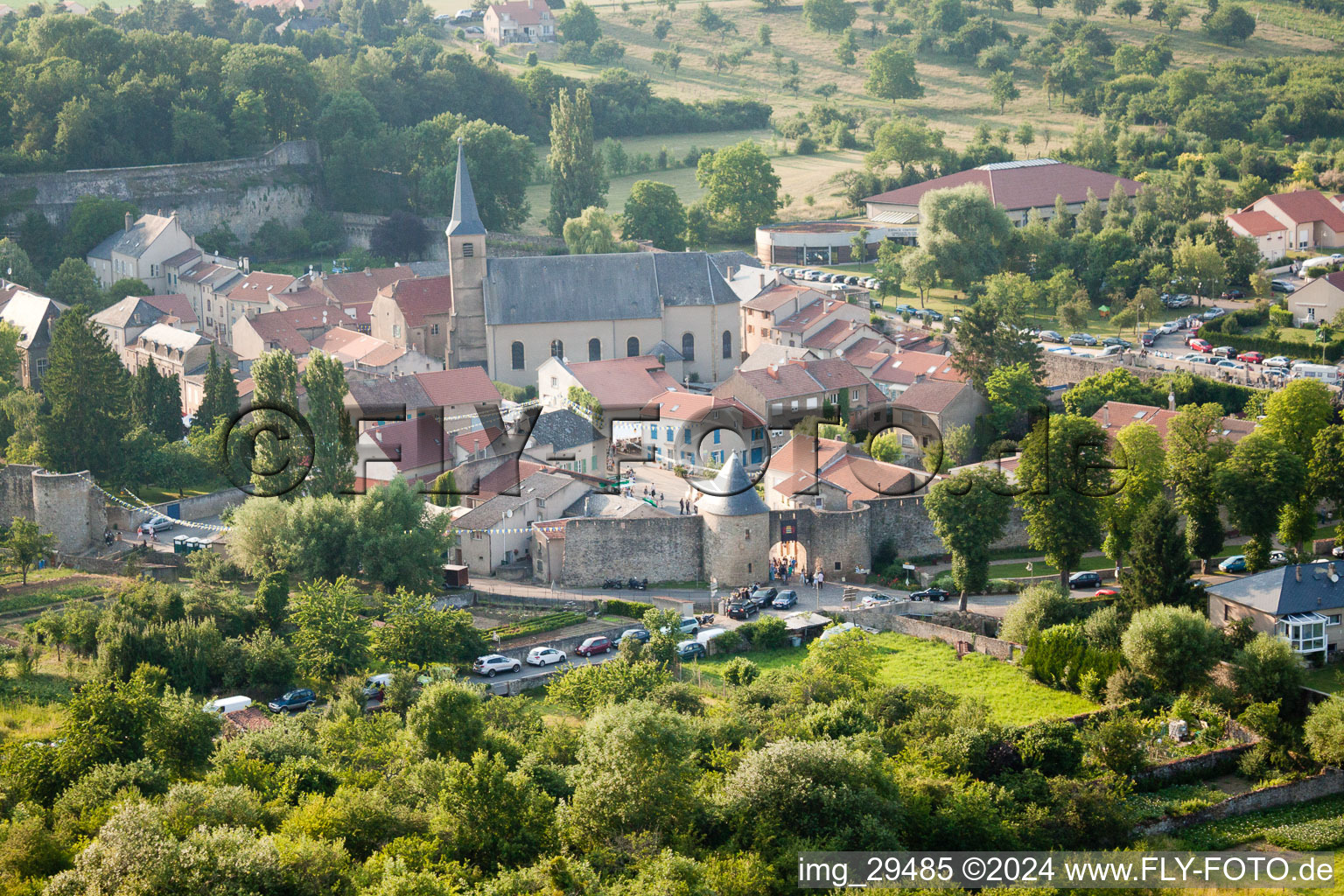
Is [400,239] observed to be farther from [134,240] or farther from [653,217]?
[134,240]

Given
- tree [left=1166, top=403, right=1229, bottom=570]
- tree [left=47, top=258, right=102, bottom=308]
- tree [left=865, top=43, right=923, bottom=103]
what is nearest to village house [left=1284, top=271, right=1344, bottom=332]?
tree [left=1166, top=403, right=1229, bottom=570]

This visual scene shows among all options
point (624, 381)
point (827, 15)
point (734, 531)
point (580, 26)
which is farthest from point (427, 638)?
point (827, 15)

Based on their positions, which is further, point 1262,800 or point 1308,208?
point 1308,208

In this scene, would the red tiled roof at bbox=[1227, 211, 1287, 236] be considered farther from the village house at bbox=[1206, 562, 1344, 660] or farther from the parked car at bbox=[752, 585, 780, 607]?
the parked car at bbox=[752, 585, 780, 607]

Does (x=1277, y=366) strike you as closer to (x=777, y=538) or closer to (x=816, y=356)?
(x=816, y=356)

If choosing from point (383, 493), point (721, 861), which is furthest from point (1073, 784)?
point (383, 493)
